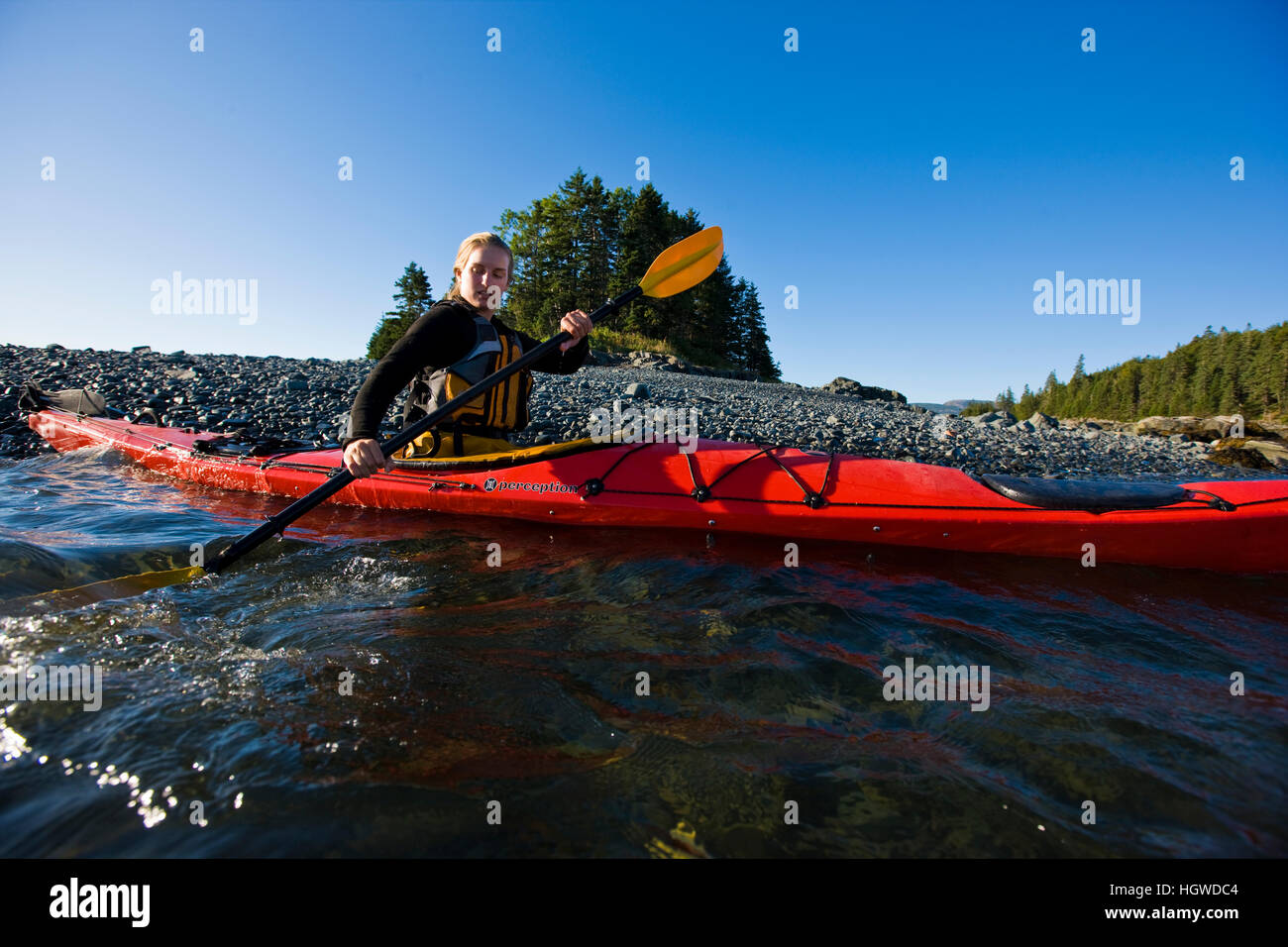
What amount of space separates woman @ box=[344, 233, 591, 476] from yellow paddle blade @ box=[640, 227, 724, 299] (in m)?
1.01

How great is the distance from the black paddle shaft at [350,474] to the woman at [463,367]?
0.55 feet

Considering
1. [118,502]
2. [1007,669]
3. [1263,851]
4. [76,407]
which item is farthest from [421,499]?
[76,407]

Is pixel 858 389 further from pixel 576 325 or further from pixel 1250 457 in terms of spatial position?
pixel 576 325

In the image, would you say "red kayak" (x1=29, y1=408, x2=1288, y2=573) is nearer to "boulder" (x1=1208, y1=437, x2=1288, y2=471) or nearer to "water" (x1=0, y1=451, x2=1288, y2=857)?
"water" (x1=0, y1=451, x2=1288, y2=857)

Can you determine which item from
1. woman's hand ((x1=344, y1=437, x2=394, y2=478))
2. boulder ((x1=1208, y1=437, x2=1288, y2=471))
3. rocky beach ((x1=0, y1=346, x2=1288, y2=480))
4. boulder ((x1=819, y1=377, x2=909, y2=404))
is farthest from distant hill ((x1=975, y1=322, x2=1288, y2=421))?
woman's hand ((x1=344, y1=437, x2=394, y2=478))

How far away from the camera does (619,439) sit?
5.04 meters

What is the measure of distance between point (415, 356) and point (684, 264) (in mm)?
2791

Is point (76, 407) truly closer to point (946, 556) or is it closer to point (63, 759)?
point (63, 759)

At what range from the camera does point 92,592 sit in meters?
3.21

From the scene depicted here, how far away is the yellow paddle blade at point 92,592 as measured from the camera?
3002mm

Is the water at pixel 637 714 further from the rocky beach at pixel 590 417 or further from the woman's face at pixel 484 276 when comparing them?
the rocky beach at pixel 590 417

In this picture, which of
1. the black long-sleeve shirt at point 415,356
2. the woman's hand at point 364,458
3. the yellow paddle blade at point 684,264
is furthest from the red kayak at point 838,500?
the yellow paddle blade at point 684,264

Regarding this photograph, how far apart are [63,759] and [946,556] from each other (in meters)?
4.70

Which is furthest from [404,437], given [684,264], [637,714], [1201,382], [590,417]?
[1201,382]
